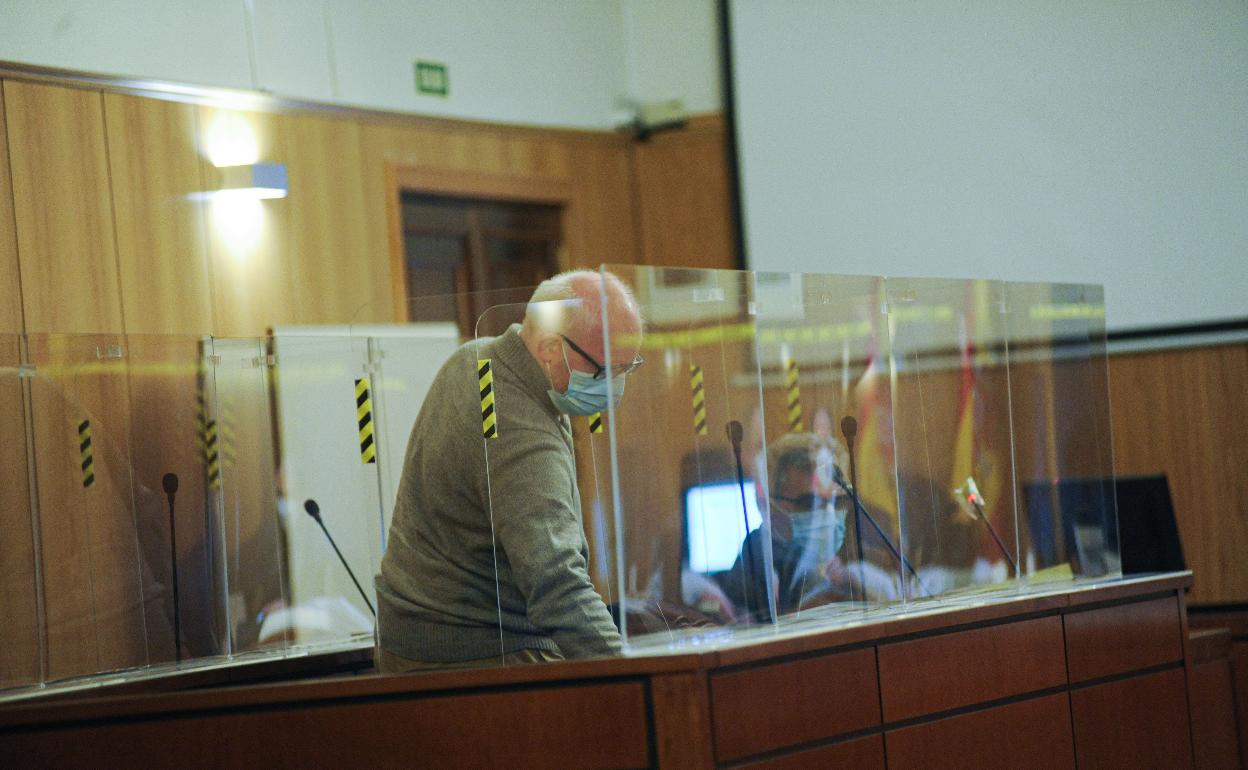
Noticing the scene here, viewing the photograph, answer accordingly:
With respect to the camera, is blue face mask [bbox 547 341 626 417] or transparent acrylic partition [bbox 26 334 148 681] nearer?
blue face mask [bbox 547 341 626 417]

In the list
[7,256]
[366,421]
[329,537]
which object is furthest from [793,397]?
[7,256]

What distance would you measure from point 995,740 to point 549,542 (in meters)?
1.22

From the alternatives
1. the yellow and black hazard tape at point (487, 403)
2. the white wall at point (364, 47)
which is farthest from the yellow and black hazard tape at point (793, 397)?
the white wall at point (364, 47)

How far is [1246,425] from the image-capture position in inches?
229

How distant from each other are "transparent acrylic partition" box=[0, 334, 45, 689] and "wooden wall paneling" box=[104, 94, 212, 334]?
147cm

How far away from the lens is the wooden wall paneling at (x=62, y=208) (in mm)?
5000

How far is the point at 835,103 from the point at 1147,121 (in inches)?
57.1

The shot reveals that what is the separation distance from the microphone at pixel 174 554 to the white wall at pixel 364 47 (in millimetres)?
1816

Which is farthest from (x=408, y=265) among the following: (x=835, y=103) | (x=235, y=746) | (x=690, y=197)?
(x=235, y=746)

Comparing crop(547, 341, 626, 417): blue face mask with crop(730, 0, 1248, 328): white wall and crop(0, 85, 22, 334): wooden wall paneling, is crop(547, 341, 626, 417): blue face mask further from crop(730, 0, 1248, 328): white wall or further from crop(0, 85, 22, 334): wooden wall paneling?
crop(730, 0, 1248, 328): white wall

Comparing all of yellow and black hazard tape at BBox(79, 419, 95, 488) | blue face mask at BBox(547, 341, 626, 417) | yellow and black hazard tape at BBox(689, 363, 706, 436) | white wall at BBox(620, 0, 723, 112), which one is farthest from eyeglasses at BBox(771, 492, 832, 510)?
white wall at BBox(620, 0, 723, 112)

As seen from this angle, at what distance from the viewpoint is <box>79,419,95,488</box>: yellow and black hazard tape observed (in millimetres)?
3973

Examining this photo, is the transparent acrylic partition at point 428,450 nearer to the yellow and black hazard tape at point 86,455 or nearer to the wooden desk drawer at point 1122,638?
the yellow and black hazard tape at point 86,455

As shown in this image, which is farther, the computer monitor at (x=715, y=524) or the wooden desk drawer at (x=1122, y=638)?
the wooden desk drawer at (x=1122, y=638)
